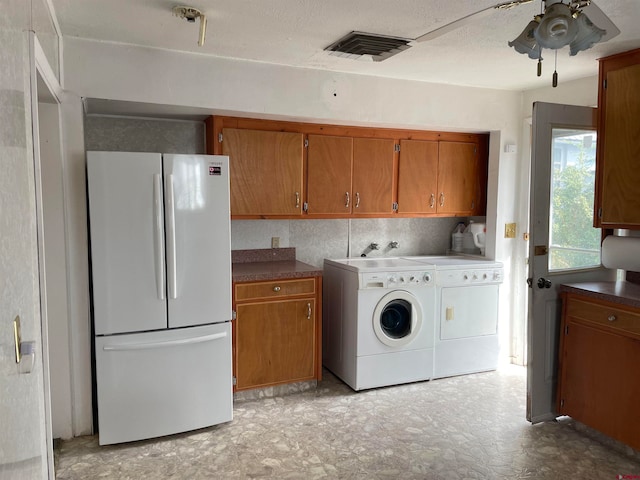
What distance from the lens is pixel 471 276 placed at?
3.87 metres

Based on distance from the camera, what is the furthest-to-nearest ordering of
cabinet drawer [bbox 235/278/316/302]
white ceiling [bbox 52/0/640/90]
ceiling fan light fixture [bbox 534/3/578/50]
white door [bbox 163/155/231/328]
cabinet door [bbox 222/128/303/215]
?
1. cabinet door [bbox 222/128/303/215]
2. cabinet drawer [bbox 235/278/316/302]
3. white door [bbox 163/155/231/328]
4. white ceiling [bbox 52/0/640/90]
5. ceiling fan light fixture [bbox 534/3/578/50]

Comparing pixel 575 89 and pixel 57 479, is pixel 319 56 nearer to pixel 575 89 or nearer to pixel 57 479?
pixel 575 89

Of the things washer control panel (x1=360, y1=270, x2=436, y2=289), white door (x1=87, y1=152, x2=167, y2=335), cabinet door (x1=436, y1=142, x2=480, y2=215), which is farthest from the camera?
cabinet door (x1=436, y1=142, x2=480, y2=215)

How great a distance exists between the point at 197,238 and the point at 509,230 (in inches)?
108

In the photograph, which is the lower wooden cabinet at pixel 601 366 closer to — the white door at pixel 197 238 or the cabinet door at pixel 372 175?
the cabinet door at pixel 372 175

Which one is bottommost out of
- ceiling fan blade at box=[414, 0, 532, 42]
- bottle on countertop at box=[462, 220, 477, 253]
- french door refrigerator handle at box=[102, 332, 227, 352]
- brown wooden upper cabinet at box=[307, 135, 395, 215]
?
french door refrigerator handle at box=[102, 332, 227, 352]

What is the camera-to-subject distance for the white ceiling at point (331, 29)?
7.47ft

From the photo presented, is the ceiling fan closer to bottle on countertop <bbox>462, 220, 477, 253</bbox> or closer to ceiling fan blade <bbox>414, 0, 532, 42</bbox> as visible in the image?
ceiling fan blade <bbox>414, 0, 532, 42</bbox>

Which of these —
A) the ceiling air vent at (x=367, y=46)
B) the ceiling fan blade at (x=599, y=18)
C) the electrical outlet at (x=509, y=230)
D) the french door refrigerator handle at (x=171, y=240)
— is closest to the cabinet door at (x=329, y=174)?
the ceiling air vent at (x=367, y=46)

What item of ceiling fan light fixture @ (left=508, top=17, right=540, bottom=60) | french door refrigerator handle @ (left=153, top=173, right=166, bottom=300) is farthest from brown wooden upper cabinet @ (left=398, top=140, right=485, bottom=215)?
ceiling fan light fixture @ (left=508, top=17, right=540, bottom=60)

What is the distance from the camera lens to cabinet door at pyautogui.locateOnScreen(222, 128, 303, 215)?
3.41 meters

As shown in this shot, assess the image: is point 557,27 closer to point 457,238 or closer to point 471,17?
point 471,17

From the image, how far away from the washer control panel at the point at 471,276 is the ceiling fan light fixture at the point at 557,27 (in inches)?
93.0

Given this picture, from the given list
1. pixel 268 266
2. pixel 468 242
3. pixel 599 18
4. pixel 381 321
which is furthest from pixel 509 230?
pixel 599 18
